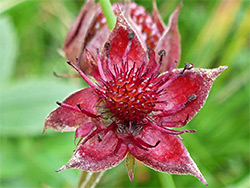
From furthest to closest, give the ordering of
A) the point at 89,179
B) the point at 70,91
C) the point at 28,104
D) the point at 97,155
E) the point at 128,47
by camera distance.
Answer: the point at 70,91 < the point at 28,104 < the point at 89,179 < the point at 128,47 < the point at 97,155

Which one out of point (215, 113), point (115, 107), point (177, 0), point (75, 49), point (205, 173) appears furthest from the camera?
point (177, 0)

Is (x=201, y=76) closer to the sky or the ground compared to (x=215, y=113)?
closer to the sky

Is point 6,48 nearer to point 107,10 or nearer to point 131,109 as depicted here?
point 107,10

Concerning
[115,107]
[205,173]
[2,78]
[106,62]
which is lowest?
[205,173]

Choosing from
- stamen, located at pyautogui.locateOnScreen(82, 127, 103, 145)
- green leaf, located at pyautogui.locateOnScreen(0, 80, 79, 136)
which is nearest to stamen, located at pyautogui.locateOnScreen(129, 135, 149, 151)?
stamen, located at pyautogui.locateOnScreen(82, 127, 103, 145)

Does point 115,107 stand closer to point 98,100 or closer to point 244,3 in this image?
point 98,100

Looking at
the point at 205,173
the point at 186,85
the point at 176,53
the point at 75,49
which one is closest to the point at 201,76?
the point at 186,85

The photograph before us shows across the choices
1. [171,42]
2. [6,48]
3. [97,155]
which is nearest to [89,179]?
[97,155]
